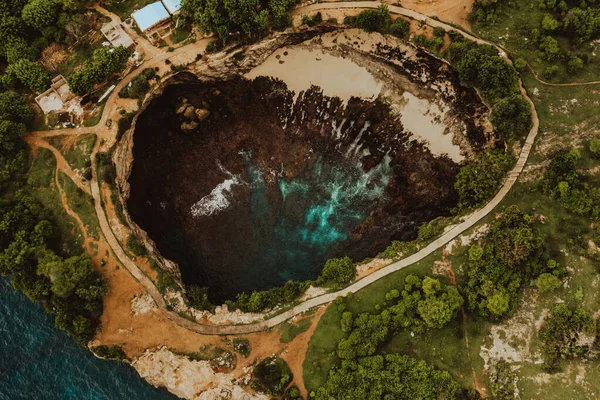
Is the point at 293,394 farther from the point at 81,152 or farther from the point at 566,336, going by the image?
the point at 81,152

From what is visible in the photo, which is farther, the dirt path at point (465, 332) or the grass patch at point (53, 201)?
the grass patch at point (53, 201)

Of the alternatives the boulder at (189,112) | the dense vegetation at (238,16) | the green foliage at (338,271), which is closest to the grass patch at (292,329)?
the green foliage at (338,271)

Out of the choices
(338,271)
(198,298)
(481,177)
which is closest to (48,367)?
(198,298)

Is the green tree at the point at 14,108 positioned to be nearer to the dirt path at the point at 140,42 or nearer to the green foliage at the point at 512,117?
the dirt path at the point at 140,42

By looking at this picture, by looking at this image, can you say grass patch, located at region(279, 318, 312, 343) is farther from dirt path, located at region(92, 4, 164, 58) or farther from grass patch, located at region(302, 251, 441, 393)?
dirt path, located at region(92, 4, 164, 58)

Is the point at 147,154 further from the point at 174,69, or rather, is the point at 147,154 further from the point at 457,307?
the point at 457,307

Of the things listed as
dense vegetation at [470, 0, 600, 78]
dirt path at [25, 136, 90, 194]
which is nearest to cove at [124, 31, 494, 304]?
dirt path at [25, 136, 90, 194]
